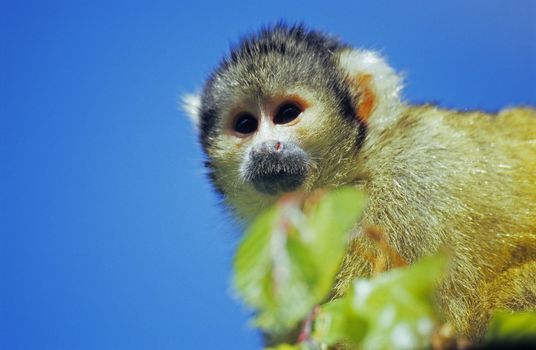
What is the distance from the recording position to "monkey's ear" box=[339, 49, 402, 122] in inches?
167

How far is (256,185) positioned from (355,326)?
2.80 meters

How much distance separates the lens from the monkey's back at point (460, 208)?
11.0 ft

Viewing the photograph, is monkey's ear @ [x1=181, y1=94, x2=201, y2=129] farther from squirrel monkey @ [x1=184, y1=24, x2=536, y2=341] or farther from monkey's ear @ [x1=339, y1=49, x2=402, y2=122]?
monkey's ear @ [x1=339, y1=49, x2=402, y2=122]

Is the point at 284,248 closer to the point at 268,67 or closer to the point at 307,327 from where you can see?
the point at 307,327

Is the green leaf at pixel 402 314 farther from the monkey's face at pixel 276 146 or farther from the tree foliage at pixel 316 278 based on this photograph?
the monkey's face at pixel 276 146

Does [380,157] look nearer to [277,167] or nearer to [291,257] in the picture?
[277,167]

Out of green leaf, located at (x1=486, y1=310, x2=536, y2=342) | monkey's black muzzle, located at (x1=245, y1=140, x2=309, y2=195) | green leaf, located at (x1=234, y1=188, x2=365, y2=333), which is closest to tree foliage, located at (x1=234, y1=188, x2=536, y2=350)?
green leaf, located at (x1=234, y1=188, x2=365, y2=333)

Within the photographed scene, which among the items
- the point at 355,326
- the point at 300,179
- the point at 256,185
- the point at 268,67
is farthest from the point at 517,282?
the point at 355,326

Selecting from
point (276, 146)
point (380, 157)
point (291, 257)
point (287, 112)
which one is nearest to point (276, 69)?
point (287, 112)

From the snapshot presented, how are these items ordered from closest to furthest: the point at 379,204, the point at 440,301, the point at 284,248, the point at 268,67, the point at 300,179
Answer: the point at 284,248 → the point at 440,301 → the point at 379,204 → the point at 300,179 → the point at 268,67

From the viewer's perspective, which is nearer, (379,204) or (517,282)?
(517,282)

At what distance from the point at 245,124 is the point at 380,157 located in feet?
3.15

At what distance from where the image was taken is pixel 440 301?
10.8 feet

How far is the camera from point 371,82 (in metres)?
4.37
